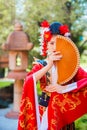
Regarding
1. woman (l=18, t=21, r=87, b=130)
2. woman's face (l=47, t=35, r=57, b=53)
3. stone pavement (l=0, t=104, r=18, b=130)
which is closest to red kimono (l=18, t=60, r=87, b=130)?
woman (l=18, t=21, r=87, b=130)

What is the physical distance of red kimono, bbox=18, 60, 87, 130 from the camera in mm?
2363

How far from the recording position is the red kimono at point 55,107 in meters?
2.36

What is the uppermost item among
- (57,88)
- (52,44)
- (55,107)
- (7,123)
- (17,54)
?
(17,54)

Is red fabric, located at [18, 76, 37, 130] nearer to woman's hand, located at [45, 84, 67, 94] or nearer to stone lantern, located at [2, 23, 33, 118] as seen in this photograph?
woman's hand, located at [45, 84, 67, 94]

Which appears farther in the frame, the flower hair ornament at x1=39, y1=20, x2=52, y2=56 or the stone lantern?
the stone lantern

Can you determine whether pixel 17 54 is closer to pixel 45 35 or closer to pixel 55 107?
pixel 45 35

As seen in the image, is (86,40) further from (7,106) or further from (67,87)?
(67,87)

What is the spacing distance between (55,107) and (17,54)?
3880 millimetres

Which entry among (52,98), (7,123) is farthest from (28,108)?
(7,123)

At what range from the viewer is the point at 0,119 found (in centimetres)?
611

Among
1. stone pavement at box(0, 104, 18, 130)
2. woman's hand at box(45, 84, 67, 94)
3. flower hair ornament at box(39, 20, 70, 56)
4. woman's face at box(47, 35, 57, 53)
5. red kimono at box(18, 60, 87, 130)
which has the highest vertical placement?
flower hair ornament at box(39, 20, 70, 56)

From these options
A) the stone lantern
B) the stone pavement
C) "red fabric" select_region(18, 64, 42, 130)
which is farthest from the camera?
the stone lantern

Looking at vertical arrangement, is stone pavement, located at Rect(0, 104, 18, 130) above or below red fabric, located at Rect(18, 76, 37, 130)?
below

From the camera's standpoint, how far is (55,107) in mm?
2395
